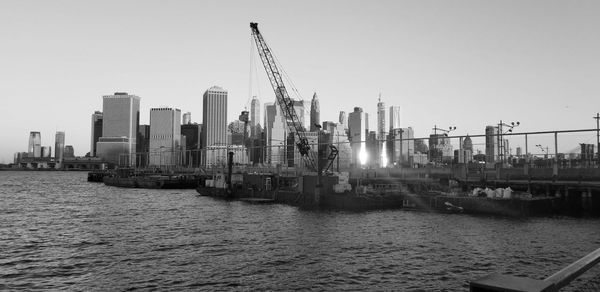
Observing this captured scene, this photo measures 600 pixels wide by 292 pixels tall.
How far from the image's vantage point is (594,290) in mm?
8016

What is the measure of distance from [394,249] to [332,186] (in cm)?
4800

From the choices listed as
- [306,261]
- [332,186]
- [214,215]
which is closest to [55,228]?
[214,215]

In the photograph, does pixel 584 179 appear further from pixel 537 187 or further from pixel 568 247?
pixel 568 247

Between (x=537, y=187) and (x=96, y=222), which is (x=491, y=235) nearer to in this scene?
(x=537, y=187)

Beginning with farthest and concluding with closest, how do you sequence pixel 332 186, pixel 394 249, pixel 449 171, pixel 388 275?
pixel 449 171, pixel 332 186, pixel 394 249, pixel 388 275

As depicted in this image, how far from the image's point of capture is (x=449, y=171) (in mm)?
114000

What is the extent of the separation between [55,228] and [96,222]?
19.2 feet

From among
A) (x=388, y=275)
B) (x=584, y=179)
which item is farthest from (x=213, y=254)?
(x=584, y=179)

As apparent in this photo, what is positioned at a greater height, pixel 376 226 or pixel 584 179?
pixel 584 179

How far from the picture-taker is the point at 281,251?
128ft

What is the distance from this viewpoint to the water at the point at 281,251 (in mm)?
28906

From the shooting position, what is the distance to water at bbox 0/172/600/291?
1138 inches

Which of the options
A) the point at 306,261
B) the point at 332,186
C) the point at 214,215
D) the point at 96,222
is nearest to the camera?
the point at 306,261

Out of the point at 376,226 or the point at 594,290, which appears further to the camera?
the point at 376,226
